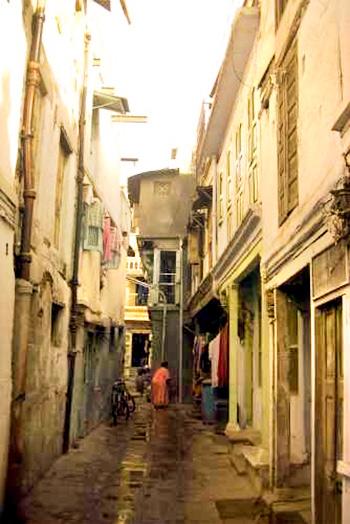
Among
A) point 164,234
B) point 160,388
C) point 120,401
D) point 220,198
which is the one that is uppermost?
point 164,234

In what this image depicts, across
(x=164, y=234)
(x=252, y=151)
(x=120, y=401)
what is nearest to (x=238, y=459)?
(x=252, y=151)

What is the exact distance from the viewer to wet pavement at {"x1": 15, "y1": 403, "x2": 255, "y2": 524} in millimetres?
7512

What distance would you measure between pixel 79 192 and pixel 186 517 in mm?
7349

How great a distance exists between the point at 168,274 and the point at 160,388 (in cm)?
657

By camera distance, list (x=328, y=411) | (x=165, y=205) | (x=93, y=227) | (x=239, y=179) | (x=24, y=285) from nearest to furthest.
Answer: (x=328, y=411) < (x=24, y=285) < (x=239, y=179) < (x=93, y=227) < (x=165, y=205)

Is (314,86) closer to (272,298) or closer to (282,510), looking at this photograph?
(272,298)

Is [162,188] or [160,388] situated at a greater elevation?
[162,188]

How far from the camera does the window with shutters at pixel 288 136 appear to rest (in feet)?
23.7

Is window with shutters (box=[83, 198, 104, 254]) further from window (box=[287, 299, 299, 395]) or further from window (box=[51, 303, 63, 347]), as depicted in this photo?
window (box=[287, 299, 299, 395])

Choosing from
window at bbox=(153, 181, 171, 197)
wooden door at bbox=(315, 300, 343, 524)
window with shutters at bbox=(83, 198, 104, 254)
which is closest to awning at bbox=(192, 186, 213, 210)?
window with shutters at bbox=(83, 198, 104, 254)

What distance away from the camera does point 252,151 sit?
10.8m

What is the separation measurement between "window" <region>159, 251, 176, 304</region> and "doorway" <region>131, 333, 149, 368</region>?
12.1 meters

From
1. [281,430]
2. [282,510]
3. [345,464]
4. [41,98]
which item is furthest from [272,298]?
[41,98]

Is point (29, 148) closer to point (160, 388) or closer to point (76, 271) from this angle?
point (76, 271)
